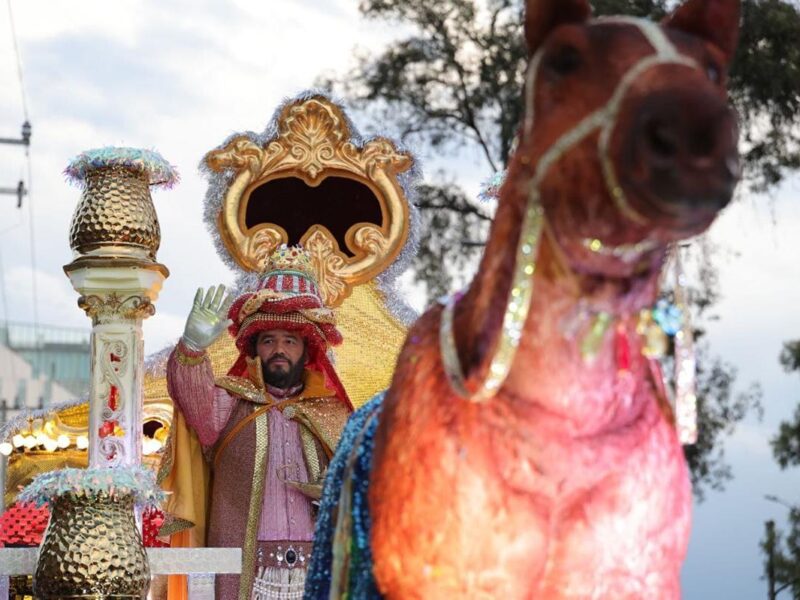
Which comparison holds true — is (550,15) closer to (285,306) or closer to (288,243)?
(285,306)

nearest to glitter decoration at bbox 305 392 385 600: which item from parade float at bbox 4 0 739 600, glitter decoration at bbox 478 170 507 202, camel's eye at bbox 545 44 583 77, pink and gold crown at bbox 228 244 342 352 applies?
parade float at bbox 4 0 739 600

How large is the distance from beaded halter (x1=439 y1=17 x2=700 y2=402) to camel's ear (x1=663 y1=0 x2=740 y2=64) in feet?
0.26

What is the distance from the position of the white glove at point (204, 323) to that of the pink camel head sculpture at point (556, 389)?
2.81 metres

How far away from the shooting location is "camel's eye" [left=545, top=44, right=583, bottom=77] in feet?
6.23

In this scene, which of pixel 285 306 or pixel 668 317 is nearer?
pixel 668 317

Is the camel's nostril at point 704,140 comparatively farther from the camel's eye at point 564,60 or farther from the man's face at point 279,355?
the man's face at point 279,355

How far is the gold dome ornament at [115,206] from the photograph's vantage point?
15.4 ft

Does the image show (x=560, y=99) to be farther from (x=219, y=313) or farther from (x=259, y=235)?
(x=259, y=235)

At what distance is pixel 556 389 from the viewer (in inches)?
76.0

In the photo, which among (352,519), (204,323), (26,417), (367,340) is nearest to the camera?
(352,519)

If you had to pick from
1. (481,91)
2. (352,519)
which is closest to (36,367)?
(481,91)

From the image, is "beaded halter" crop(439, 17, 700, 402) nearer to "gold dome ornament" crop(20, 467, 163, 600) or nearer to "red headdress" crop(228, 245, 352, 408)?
"gold dome ornament" crop(20, 467, 163, 600)

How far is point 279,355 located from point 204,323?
427 millimetres

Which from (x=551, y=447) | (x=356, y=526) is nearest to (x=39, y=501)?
(x=356, y=526)
